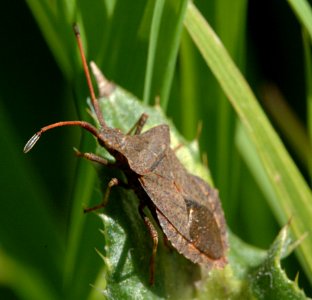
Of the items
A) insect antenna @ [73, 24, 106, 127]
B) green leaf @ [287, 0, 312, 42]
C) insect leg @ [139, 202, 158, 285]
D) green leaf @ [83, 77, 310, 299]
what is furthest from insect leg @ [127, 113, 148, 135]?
green leaf @ [287, 0, 312, 42]

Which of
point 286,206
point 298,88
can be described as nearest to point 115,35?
point 286,206

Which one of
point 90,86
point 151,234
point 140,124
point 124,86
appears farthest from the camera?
point 124,86

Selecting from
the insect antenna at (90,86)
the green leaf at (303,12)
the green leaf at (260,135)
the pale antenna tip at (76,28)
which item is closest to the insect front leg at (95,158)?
the insect antenna at (90,86)

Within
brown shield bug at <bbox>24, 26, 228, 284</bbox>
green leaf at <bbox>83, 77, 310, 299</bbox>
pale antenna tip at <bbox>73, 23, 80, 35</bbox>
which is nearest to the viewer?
green leaf at <bbox>83, 77, 310, 299</bbox>

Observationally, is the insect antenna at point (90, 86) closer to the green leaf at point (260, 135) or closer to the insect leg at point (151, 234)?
the insect leg at point (151, 234)

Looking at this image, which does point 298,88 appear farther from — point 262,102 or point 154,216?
point 154,216

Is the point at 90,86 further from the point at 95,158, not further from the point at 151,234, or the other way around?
the point at 151,234

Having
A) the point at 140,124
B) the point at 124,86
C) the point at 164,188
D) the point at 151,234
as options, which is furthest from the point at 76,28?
the point at 151,234

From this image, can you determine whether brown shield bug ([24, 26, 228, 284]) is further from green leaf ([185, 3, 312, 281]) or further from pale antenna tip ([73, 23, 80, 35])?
green leaf ([185, 3, 312, 281])
